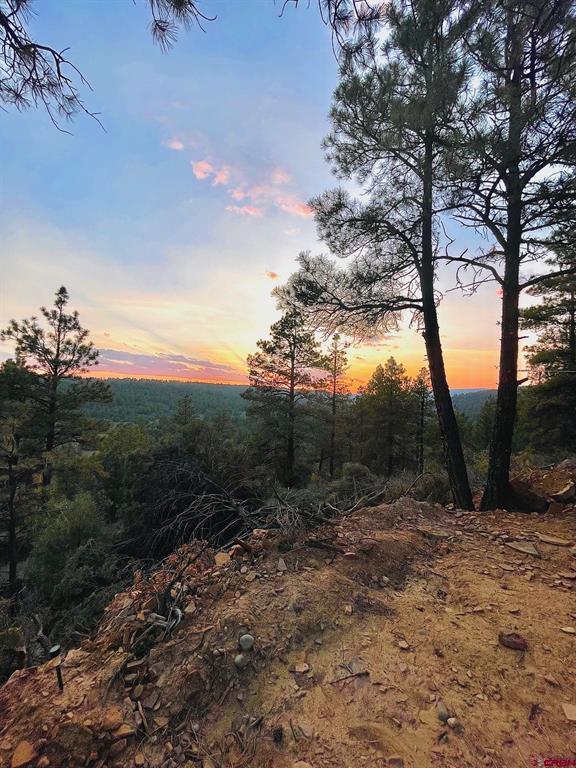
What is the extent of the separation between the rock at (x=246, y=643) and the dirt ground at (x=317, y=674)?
0.03 meters

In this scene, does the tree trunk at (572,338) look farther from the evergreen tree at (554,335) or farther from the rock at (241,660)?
the rock at (241,660)

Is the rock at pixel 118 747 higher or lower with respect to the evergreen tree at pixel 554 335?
lower

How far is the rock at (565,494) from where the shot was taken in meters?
4.32

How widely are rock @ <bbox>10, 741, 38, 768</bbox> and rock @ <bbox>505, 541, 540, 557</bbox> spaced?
3906 millimetres

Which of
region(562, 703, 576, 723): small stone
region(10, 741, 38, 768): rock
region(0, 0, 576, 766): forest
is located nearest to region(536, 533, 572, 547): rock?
region(0, 0, 576, 766): forest

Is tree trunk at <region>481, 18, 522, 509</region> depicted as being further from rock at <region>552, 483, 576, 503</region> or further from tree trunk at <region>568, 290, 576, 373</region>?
tree trunk at <region>568, 290, 576, 373</region>

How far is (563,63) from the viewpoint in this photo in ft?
10.9

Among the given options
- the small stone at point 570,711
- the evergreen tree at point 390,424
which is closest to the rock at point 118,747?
the small stone at point 570,711

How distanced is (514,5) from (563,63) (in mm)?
1159

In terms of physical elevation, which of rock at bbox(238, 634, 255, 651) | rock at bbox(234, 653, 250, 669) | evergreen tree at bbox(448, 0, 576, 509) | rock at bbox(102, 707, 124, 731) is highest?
evergreen tree at bbox(448, 0, 576, 509)

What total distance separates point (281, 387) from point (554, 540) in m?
12.0

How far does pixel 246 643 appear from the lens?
77.8 inches

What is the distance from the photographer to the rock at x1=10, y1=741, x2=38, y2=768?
1.36 metres

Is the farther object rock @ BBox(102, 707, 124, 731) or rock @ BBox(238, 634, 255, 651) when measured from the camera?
rock @ BBox(238, 634, 255, 651)
